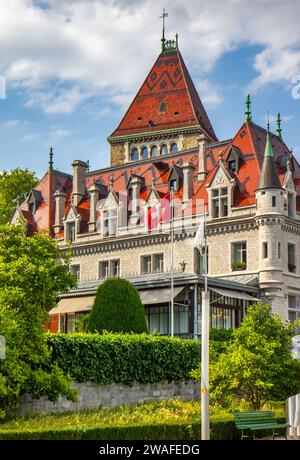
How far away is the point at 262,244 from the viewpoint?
4622cm

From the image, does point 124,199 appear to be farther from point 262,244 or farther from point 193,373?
point 193,373

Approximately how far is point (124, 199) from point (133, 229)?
10.8 feet

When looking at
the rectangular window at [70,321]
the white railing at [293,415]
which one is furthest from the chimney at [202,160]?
the white railing at [293,415]

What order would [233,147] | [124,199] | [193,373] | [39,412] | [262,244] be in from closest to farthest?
1. [39,412]
2. [193,373]
3. [262,244]
4. [233,147]
5. [124,199]

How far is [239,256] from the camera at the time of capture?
156 feet

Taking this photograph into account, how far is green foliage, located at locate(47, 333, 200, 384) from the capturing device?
82.3 ft

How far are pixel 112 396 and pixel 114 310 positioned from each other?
415cm

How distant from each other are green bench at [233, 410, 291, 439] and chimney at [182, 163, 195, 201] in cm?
3017

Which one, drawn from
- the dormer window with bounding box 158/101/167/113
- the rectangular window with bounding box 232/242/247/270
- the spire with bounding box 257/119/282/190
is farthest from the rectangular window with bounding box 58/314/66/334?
the dormer window with bounding box 158/101/167/113

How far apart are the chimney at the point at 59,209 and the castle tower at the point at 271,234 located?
1812 centimetres

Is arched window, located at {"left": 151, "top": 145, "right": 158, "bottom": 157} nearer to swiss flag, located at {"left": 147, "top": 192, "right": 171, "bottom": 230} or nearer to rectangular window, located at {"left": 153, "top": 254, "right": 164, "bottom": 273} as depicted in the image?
swiss flag, located at {"left": 147, "top": 192, "right": 171, "bottom": 230}

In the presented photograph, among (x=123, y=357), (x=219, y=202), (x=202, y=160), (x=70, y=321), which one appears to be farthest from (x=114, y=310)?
(x=202, y=160)

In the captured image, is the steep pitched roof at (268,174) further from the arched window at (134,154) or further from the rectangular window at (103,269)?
the arched window at (134,154)
